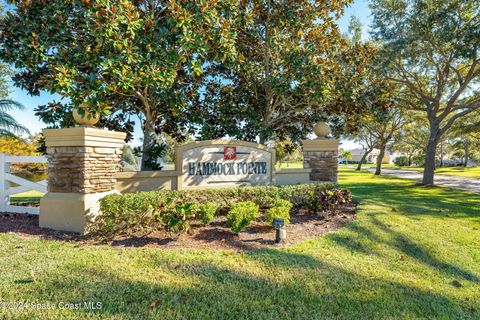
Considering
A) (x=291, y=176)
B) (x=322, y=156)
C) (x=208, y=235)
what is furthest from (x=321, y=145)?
(x=208, y=235)

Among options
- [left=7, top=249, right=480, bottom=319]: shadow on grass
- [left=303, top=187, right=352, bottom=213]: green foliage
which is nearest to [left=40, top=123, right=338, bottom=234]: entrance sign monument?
[left=303, top=187, right=352, bottom=213]: green foliage

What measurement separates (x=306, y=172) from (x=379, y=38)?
10.1 meters

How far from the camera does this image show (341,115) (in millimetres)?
10984

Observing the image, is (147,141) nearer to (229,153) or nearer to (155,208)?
(229,153)

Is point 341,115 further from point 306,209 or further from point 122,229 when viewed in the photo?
point 122,229

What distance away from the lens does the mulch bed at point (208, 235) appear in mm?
4656

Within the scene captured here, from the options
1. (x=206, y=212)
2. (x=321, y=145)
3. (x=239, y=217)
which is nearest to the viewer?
(x=239, y=217)

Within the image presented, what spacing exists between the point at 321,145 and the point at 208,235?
5.21m

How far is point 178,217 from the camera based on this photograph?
15.7 feet

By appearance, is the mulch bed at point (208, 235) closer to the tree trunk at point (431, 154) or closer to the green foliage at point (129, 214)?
the green foliage at point (129, 214)

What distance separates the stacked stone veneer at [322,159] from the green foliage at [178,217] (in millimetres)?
5168

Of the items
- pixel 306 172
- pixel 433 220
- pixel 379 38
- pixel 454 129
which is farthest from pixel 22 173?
pixel 454 129

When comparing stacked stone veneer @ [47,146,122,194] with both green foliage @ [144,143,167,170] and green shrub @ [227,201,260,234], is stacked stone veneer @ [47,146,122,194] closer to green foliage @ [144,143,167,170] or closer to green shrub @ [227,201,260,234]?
green foliage @ [144,143,167,170]

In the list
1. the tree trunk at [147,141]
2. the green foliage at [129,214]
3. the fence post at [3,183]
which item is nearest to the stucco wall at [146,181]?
the green foliage at [129,214]
